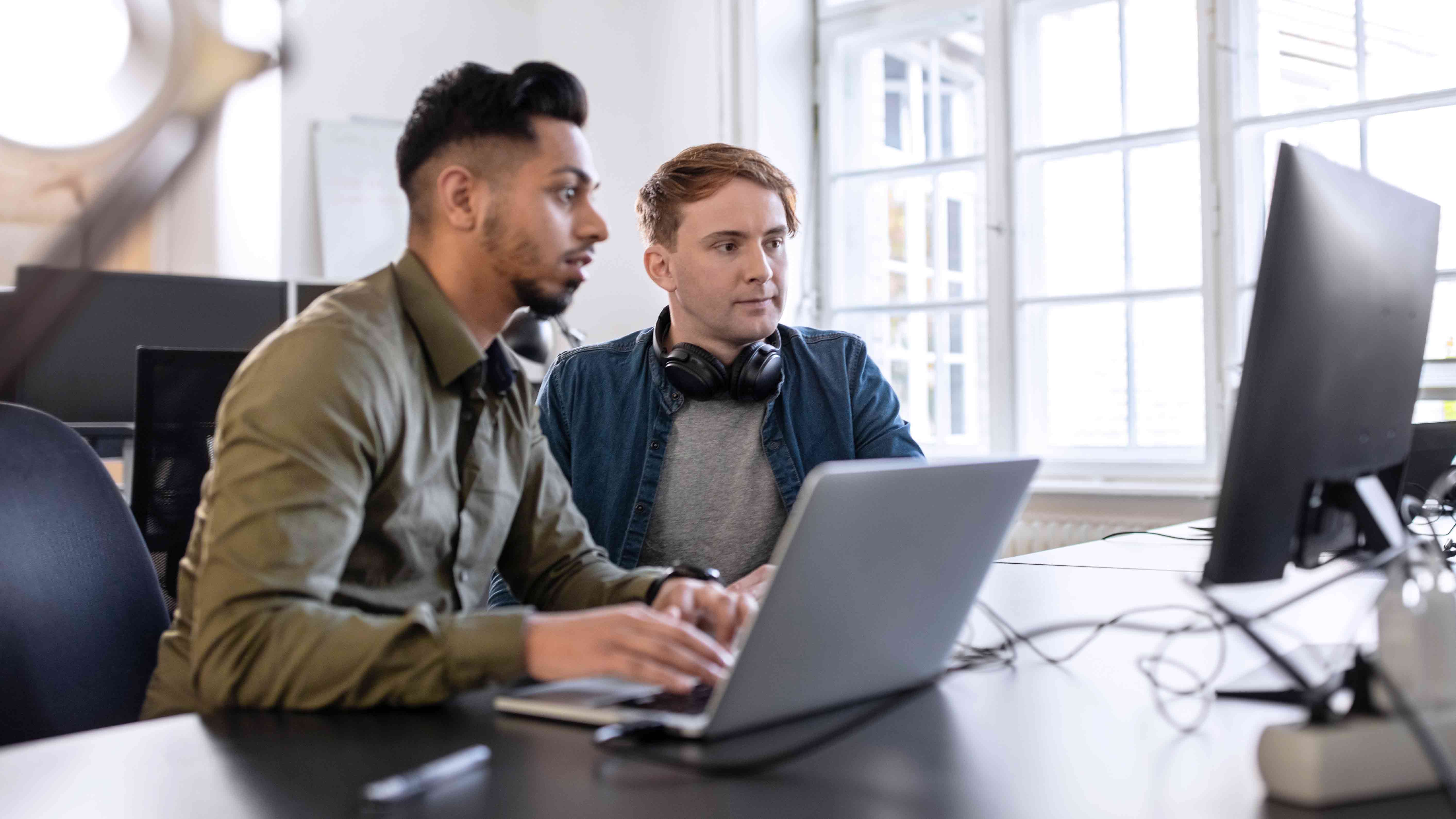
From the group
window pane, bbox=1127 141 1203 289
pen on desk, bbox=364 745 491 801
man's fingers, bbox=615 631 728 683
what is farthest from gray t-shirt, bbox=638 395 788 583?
window pane, bbox=1127 141 1203 289

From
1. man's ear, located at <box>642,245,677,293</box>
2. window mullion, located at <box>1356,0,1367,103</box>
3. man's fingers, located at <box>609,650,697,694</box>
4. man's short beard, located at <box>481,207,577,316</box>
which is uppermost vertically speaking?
window mullion, located at <box>1356,0,1367,103</box>

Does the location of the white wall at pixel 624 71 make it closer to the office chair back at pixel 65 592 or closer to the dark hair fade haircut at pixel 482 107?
the dark hair fade haircut at pixel 482 107

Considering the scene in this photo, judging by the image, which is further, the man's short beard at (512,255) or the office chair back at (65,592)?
the man's short beard at (512,255)

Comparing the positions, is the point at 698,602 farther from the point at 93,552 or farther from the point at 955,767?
the point at 93,552

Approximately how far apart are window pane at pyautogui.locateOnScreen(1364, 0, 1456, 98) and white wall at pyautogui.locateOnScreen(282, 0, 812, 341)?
5.90 ft

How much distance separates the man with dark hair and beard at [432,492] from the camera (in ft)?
2.89

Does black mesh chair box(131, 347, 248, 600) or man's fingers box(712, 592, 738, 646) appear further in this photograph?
black mesh chair box(131, 347, 248, 600)

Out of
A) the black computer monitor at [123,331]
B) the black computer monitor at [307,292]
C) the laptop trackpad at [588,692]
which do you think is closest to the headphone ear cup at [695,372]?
the laptop trackpad at [588,692]

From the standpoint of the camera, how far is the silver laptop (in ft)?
2.44

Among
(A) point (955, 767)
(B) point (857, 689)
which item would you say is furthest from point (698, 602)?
(A) point (955, 767)

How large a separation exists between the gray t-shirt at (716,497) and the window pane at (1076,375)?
2302 mm

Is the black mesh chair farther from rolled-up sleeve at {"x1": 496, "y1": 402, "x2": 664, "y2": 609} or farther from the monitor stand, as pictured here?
the monitor stand

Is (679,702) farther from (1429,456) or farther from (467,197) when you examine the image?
(1429,456)

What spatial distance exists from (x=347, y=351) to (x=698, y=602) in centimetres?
37
